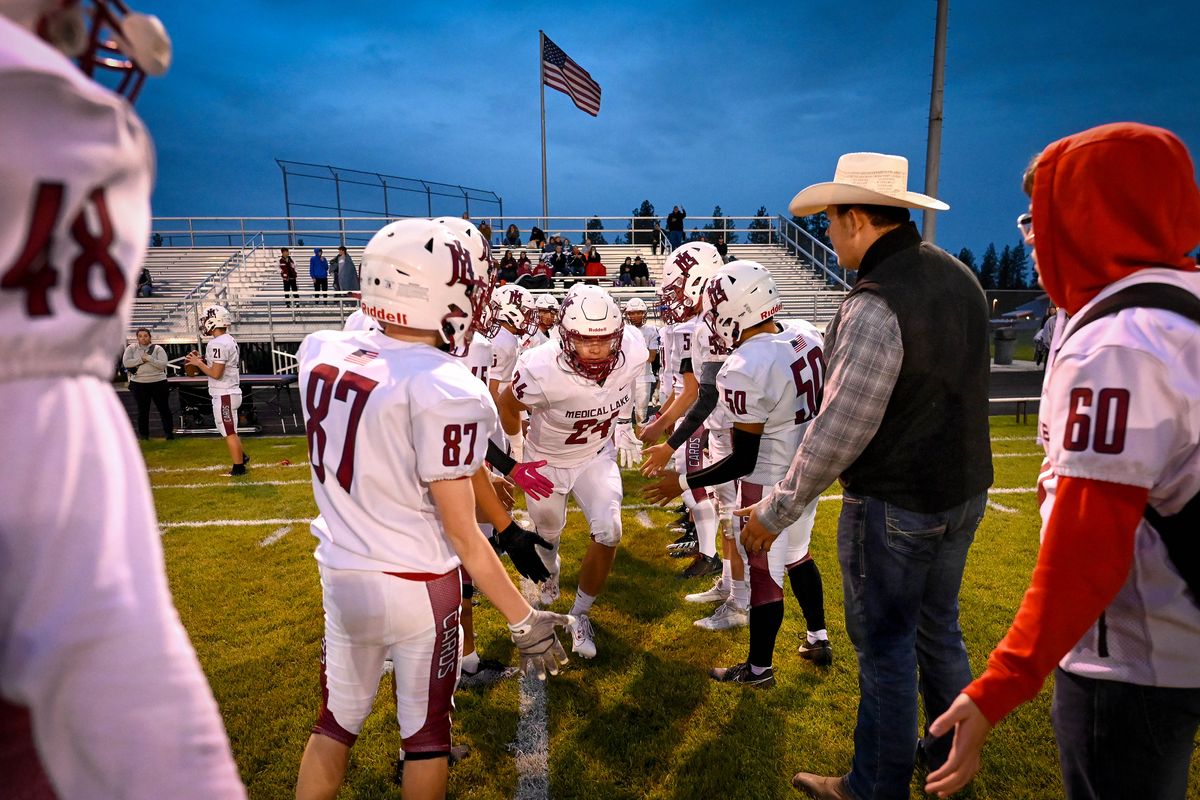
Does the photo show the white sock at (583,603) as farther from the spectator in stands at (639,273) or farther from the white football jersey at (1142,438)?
the spectator in stands at (639,273)

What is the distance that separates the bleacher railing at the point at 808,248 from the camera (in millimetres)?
21487

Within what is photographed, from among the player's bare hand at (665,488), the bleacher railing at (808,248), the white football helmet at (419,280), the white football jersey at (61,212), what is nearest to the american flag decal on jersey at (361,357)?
the white football helmet at (419,280)

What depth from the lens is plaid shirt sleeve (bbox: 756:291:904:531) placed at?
247 cm

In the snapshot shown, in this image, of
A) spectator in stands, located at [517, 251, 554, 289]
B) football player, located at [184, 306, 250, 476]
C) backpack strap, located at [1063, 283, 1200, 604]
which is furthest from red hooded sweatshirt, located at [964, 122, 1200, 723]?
spectator in stands, located at [517, 251, 554, 289]

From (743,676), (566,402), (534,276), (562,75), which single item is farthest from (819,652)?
(562,75)

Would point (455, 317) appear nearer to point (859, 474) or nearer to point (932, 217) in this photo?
point (859, 474)

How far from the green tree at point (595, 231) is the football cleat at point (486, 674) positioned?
20.4 metres

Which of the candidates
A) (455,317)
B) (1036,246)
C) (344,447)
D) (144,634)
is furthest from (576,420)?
(144,634)

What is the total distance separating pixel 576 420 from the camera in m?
4.81

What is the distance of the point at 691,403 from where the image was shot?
22.2 ft

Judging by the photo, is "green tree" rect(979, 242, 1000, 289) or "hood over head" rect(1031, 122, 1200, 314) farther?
"green tree" rect(979, 242, 1000, 289)

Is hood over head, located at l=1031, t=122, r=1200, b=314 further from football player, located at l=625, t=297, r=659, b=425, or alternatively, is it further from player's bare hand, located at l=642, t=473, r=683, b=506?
football player, located at l=625, t=297, r=659, b=425

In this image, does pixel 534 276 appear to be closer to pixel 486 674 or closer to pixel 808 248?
pixel 808 248

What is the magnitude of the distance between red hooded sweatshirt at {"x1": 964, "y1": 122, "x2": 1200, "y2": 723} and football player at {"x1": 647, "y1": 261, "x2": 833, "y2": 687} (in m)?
2.01
